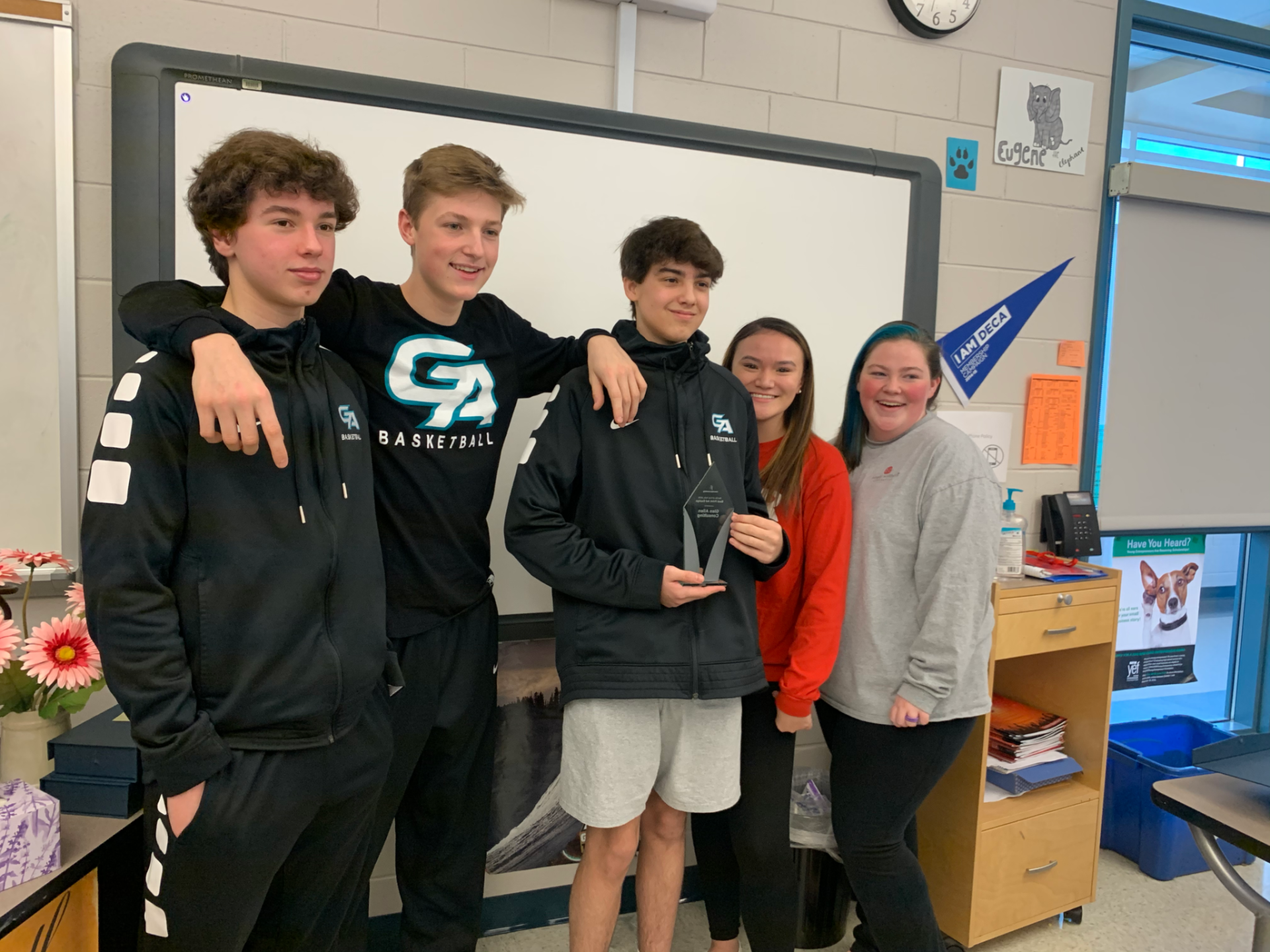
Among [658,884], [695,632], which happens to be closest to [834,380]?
[695,632]

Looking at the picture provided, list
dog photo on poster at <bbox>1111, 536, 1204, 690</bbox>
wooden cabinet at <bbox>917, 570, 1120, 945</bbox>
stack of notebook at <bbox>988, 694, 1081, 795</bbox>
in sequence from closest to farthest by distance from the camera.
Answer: wooden cabinet at <bbox>917, 570, 1120, 945</bbox> → stack of notebook at <bbox>988, 694, 1081, 795</bbox> → dog photo on poster at <bbox>1111, 536, 1204, 690</bbox>

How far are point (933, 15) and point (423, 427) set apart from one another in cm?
196

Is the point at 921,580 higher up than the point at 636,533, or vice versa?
the point at 636,533

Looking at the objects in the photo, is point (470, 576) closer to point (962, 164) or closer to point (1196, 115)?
point (962, 164)

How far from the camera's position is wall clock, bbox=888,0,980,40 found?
228cm

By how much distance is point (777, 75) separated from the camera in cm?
218

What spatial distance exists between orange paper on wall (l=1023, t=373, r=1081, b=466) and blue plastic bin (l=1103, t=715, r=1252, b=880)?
0.96m

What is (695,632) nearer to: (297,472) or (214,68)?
(297,472)

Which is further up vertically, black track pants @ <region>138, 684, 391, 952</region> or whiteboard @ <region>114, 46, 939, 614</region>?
whiteboard @ <region>114, 46, 939, 614</region>

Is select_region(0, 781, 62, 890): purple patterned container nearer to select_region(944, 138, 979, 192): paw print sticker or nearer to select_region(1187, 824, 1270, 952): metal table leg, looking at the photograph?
select_region(1187, 824, 1270, 952): metal table leg

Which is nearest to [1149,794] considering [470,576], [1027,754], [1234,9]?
[1027,754]

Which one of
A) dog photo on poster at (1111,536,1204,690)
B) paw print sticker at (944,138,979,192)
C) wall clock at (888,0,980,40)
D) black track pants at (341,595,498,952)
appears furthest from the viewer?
dog photo on poster at (1111,536,1204,690)

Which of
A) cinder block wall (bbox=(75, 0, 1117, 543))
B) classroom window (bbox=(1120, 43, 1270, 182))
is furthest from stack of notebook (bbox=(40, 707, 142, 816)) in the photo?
classroom window (bbox=(1120, 43, 1270, 182))

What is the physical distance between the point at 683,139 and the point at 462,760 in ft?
5.18
